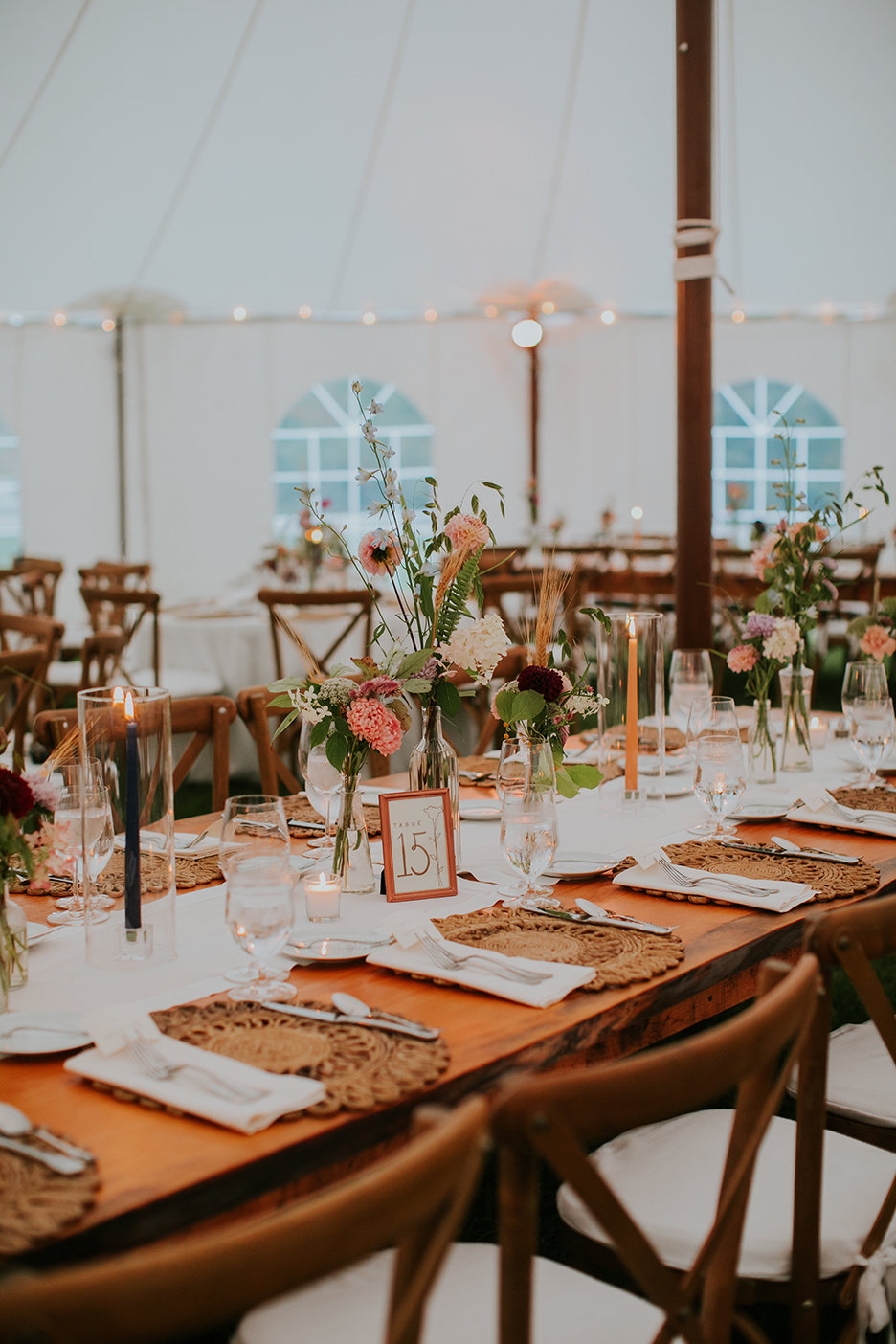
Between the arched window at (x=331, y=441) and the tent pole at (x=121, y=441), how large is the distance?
127cm

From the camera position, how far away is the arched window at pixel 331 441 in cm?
1066

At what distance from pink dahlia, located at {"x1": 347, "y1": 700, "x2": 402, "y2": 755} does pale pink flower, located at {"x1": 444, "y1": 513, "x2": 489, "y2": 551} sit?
26 cm

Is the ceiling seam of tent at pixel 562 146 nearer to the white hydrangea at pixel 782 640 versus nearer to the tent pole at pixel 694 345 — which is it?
the tent pole at pixel 694 345

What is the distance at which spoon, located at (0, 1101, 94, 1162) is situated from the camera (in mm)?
962

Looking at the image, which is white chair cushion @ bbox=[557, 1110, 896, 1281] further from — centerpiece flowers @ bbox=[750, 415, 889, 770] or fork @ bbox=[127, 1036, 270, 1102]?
centerpiece flowers @ bbox=[750, 415, 889, 770]

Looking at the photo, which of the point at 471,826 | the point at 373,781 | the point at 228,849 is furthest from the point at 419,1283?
the point at 373,781

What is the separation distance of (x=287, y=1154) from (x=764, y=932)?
749mm

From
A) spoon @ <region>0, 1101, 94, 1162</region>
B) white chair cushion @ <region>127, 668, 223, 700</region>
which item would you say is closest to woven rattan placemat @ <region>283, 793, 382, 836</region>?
spoon @ <region>0, 1101, 94, 1162</region>

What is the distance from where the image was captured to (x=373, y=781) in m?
2.40

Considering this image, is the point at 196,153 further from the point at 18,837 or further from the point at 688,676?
the point at 18,837

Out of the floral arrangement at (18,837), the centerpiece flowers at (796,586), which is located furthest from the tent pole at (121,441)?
the floral arrangement at (18,837)

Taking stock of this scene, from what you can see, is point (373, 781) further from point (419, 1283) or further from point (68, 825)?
point (419, 1283)

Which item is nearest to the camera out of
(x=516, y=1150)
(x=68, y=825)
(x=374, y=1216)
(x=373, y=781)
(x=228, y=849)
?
(x=374, y=1216)

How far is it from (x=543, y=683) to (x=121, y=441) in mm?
8844
